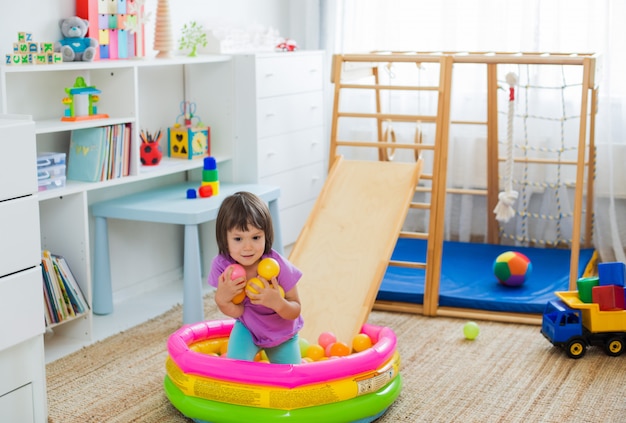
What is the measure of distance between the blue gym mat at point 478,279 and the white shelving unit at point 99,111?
98 centimetres

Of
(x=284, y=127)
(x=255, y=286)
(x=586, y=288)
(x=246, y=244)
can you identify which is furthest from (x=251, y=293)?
(x=284, y=127)

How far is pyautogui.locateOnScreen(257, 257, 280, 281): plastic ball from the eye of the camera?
2309mm

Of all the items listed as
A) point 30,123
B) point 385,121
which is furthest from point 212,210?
point 385,121

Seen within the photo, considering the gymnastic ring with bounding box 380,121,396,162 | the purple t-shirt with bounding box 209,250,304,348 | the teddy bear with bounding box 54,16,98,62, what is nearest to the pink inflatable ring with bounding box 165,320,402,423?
the purple t-shirt with bounding box 209,250,304,348

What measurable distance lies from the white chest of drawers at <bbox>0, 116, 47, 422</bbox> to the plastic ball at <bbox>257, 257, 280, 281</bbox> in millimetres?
601

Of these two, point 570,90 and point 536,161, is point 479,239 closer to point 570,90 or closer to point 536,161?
point 536,161

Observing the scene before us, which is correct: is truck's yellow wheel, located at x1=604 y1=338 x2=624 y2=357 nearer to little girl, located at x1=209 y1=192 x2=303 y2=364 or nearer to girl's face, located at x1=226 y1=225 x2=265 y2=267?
little girl, located at x1=209 y1=192 x2=303 y2=364

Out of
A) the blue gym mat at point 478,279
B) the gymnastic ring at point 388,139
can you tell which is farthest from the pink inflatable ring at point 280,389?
the gymnastic ring at point 388,139

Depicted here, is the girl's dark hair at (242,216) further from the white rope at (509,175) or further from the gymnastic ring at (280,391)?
the white rope at (509,175)

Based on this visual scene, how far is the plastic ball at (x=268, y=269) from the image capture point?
231 cm

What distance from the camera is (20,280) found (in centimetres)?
224

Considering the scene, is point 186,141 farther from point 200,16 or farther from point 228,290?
point 228,290

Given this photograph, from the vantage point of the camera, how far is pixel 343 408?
2338 mm

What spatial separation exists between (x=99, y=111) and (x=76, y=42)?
12.7 inches
